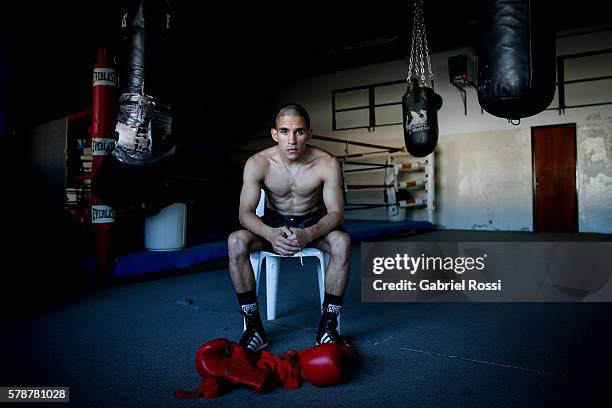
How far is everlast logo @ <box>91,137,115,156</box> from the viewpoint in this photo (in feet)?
8.91

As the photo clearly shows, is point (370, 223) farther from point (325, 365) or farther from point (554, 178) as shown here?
point (325, 365)

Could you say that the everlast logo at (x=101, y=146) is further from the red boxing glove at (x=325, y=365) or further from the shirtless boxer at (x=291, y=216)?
the red boxing glove at (x=325, y=365)

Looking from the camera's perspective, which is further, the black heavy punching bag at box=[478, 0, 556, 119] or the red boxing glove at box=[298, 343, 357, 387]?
the black heavy punching bag at box=[478, 0, 556, 119]

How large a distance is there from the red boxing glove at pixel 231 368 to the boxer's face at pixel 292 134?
0.94 meters

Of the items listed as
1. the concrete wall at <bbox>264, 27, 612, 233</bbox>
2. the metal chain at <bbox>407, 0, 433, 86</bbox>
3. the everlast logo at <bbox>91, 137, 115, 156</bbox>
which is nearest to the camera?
the everlast logo at <bbox>91, 137, 115, 156</bbox>

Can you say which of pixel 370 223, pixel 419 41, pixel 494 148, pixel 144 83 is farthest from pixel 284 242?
pixel 494 148

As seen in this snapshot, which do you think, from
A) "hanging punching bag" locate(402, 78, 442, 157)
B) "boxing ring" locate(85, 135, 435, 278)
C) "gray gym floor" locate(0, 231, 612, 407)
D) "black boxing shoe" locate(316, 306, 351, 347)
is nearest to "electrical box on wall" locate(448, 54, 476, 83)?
"boxing ring" locate(85, 135, 435, 278)

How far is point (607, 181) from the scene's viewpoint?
20.5 feet

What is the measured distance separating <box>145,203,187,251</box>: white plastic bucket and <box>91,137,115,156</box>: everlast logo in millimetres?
681

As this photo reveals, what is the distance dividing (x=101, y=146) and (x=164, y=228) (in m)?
0.84

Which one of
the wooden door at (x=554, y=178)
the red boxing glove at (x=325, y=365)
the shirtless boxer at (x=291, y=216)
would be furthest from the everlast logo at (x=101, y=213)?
the wooden door at (x=554, y=178)

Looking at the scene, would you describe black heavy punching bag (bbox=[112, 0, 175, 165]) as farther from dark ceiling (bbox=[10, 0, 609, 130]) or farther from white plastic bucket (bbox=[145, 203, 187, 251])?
white plastic bucket (bbox=[145, 203, 187, 251])

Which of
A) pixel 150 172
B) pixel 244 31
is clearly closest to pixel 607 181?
pixel 244 31

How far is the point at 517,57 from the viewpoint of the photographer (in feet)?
6.35
